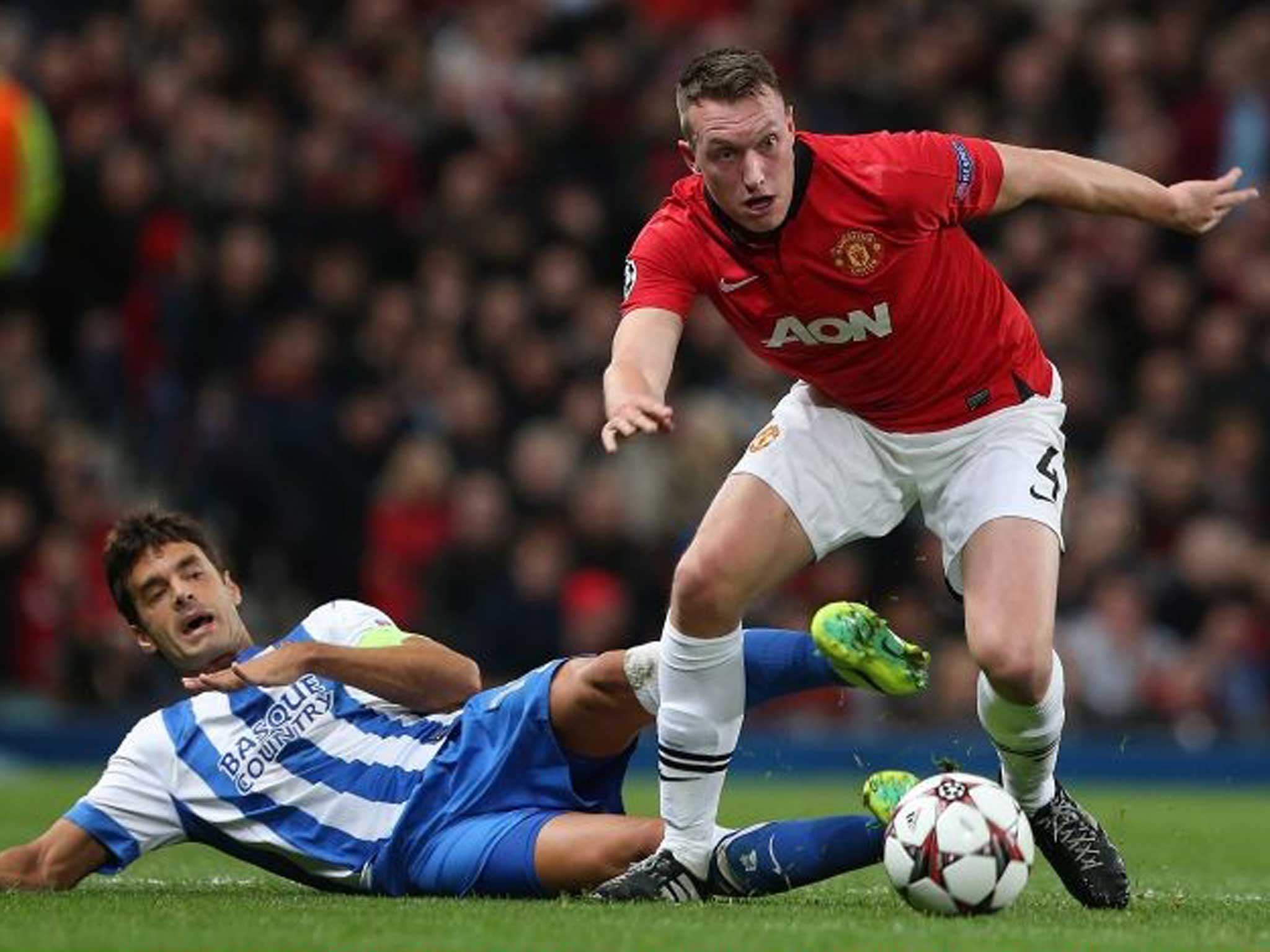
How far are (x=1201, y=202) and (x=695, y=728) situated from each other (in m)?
2.11

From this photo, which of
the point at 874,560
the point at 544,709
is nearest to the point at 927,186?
the point at 544,709

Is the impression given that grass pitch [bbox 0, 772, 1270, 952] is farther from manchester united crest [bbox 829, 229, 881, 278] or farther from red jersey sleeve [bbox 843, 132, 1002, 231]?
red jersey sleeve [bbox 843, 132, 1002, 231]

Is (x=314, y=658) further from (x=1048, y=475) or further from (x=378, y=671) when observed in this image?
(x=1048, y=475)

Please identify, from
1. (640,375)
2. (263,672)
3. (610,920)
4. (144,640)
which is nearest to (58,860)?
(144,640)

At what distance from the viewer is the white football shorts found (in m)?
7.21

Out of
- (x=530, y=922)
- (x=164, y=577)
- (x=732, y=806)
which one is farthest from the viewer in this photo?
(x=732, y=806)

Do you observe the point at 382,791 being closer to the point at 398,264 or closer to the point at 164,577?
the point at 164,577

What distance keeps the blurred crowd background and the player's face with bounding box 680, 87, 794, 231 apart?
261 inches

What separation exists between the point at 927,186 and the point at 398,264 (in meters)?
8.61

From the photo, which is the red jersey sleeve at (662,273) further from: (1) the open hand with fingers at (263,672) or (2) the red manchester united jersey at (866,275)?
(1) the open hand with fingers at (263,672)

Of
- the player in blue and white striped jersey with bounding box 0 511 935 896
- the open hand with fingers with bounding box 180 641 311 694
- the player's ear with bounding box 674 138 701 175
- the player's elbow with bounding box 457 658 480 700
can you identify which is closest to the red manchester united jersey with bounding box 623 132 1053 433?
the player's ear with bounding box 674 138 701 175

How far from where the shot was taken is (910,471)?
24.4ft

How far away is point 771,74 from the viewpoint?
705 centimetres

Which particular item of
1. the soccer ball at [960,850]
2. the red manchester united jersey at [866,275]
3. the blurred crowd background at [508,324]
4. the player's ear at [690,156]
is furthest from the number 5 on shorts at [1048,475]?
the blurred crowd background at [508,324]
